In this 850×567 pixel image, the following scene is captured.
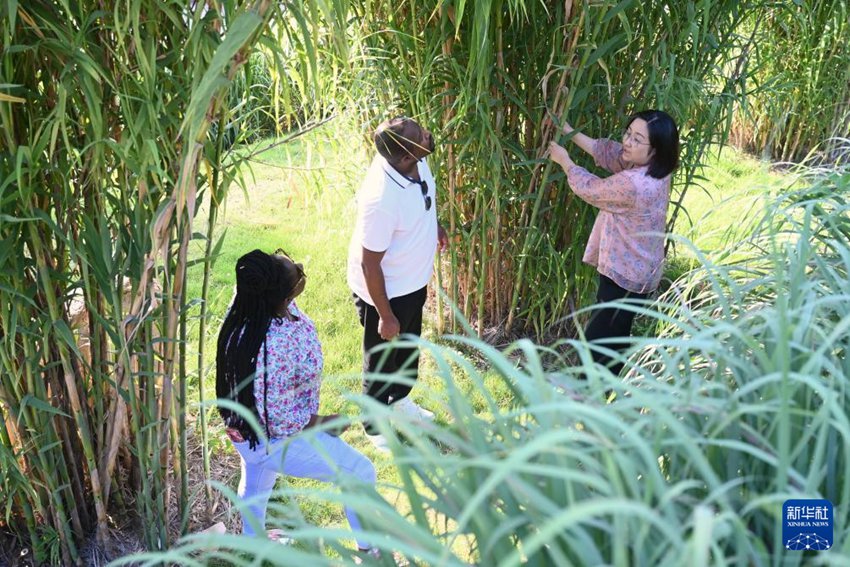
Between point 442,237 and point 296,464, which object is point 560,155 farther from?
point 296,464

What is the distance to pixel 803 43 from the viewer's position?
561 cm

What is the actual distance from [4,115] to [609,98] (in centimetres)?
213

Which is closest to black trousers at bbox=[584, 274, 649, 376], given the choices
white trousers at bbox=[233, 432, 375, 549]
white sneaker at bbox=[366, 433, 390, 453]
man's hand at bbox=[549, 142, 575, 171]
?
man's hand at bbox=[549, 142, 575, 171]

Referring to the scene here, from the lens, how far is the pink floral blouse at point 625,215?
2.63m

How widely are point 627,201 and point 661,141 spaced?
0.73 feet

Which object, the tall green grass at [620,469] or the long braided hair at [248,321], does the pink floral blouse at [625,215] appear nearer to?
the long braided hair at [248,321]

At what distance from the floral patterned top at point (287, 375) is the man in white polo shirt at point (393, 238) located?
0.51 m

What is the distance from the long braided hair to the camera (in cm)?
200

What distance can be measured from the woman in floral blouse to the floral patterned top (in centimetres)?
97

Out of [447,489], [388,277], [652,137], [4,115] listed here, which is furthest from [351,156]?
[447,489]

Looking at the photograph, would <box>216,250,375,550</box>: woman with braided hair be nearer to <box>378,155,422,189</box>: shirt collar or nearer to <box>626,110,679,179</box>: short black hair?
<box>378,155,422,189</box>: shirt collar

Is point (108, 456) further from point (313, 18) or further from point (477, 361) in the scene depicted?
point (477, 361)

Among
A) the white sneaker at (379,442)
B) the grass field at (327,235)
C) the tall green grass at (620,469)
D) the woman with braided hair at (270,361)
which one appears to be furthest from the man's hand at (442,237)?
the tall green grass at (620,469)

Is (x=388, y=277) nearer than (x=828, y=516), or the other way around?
(x=828, y=516)
